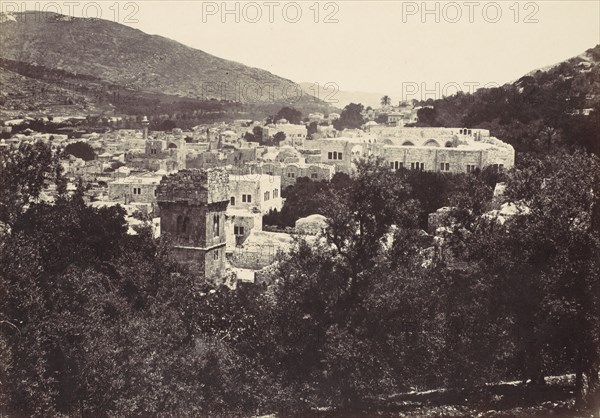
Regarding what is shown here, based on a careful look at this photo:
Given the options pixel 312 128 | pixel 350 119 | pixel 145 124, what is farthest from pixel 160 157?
pixel 350 119

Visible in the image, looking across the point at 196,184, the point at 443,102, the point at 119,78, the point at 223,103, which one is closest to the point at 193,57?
the point at 223,103

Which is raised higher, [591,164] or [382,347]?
[591,164]

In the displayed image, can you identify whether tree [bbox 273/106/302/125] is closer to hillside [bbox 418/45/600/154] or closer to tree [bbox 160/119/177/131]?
tree [bbox 160/119/177/131]

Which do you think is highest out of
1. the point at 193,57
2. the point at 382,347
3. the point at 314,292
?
the point at 193,57

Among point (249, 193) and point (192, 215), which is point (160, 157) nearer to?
point (249, 193)

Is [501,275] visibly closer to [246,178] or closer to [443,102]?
[246,178]

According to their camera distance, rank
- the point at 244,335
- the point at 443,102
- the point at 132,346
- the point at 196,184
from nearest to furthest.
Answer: the point at 132,346, the point at 244,335, the point at 196,184, the point at 443,102

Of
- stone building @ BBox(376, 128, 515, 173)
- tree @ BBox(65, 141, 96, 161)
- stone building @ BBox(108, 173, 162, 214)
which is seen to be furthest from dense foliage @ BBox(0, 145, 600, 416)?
tree @ BBox(65, 141, 96, 161)

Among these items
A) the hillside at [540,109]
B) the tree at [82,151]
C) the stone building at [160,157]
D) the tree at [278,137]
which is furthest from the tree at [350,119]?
the tree at [82,151]
